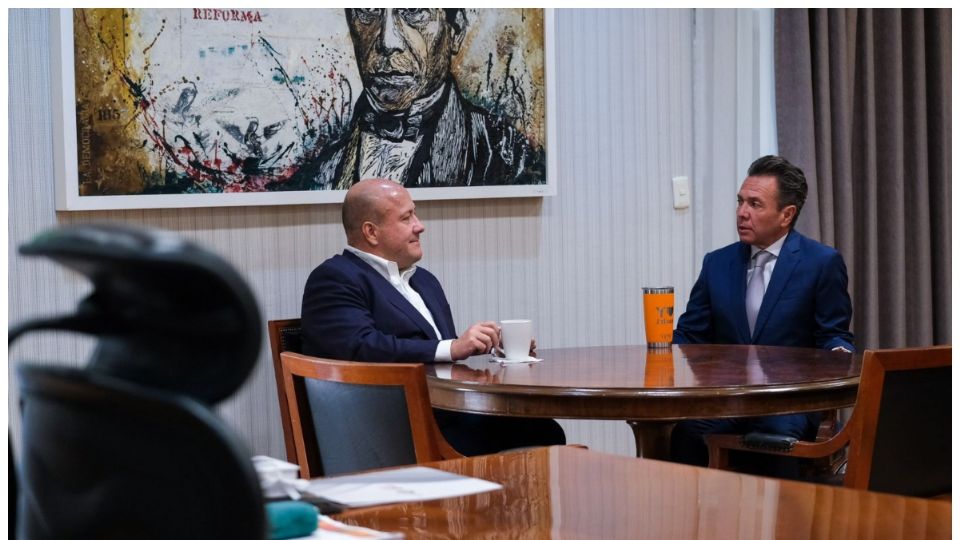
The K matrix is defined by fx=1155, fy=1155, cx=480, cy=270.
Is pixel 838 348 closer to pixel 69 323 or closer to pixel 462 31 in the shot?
pixel 462 31

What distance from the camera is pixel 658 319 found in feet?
10.6

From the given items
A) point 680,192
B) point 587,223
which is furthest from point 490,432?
point 680,192

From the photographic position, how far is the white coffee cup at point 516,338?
2945 millimetres

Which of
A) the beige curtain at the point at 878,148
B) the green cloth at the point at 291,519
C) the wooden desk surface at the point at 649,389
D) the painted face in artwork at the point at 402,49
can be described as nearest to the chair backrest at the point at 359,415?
the wooden desk surface at the point at 649,389

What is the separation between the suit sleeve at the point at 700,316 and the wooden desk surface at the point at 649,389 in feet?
2.50

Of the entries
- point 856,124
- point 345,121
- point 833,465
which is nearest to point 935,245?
point 856,124

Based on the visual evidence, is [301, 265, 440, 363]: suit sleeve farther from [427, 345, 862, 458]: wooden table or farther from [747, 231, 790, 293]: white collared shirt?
[747, 231, 790, 293]: white collared shirt

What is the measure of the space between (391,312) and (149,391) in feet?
8.51

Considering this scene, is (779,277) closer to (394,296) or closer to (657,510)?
(394,296)

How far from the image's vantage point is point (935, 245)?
191 inches

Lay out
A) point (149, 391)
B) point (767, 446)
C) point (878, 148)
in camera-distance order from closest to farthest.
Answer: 1. point (149, 391)
2. point (767, 446)
3. point (878, 148)

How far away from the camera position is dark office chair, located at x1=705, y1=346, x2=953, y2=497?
7.49 ft

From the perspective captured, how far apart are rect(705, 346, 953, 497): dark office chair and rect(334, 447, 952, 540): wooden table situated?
108 cm

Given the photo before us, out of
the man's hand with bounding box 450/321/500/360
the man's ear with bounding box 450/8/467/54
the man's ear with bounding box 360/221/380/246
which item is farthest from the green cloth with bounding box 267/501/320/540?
the man's ear with bounding box 450/8/467/54
